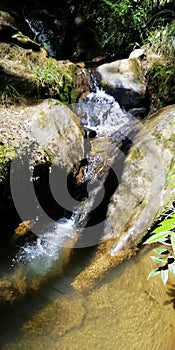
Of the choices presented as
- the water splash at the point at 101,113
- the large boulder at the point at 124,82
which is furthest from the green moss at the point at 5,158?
the large boulder at the point at 124,82

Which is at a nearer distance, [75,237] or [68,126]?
[75,237]

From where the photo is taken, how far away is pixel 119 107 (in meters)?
5.32

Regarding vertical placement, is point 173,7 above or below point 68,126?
above

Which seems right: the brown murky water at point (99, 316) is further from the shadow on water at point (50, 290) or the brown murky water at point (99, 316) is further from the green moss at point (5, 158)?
the green moss at point (5, 158)

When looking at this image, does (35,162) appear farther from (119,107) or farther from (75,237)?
(119,107)

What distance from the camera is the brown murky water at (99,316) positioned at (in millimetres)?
2562

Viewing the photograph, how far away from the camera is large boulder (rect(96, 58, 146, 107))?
5.27m

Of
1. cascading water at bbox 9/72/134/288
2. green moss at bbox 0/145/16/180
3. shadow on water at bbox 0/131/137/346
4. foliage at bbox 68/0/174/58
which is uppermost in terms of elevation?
foliage at bbox 68/0/174/58

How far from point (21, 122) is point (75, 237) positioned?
4.60ft

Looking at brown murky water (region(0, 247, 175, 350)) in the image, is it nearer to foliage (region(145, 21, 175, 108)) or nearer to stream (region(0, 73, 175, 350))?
stream (region(0, 73, 175, 350))

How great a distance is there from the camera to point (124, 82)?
530 cm

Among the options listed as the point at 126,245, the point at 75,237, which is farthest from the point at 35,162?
the point at 126,245

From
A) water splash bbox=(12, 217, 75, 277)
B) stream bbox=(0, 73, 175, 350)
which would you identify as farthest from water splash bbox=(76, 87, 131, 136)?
stream bbox=(0, 73, 175, 350)

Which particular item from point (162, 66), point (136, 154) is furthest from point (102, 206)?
point (162, 66)
